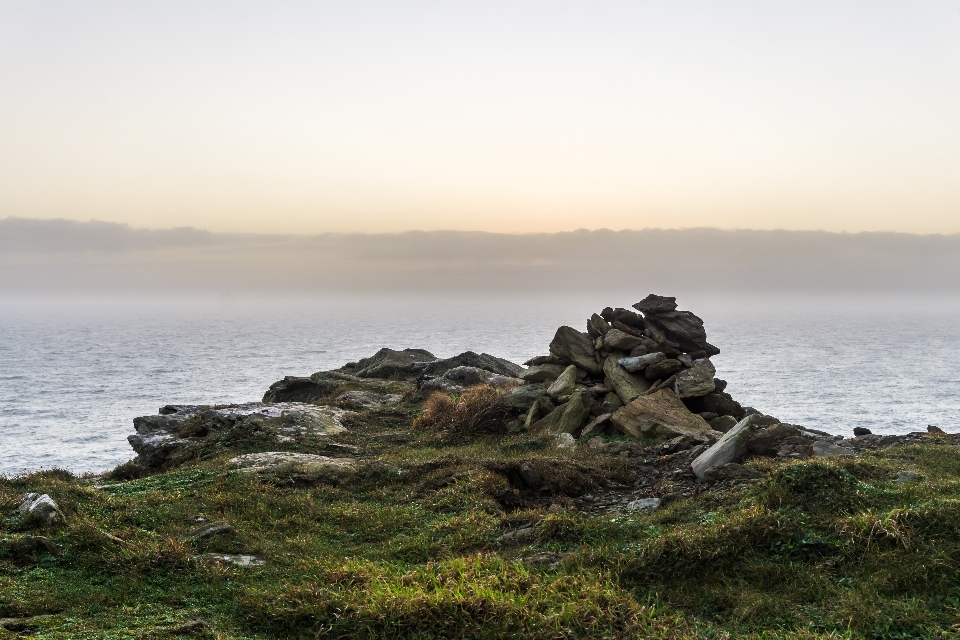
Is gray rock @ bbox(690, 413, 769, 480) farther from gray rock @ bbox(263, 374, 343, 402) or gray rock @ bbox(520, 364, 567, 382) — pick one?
gray rock @ bbox(263, 374, 343, 402)

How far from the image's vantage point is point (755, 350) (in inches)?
5128

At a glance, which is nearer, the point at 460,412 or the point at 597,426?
the point at 597,426

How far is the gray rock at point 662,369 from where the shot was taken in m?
25.7

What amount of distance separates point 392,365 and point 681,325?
22596mm

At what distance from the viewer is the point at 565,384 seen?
26.4 meters

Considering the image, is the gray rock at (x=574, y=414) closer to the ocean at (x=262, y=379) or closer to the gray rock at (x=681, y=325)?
the gray rock at (x=681, y=325)

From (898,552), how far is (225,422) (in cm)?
2148

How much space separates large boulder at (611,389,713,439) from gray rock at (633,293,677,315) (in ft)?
17.7

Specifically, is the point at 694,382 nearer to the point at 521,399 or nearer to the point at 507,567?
the point at 521,399

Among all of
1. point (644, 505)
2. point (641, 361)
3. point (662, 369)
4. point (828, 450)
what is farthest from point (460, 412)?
point (828, 450)

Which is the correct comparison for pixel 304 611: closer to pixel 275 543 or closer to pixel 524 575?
pixel 524 575

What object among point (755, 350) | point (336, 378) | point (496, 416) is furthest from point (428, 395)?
point (755, 350)

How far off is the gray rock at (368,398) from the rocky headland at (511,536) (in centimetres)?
916

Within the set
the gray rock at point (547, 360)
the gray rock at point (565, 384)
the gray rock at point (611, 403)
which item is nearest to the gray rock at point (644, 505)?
the gray rock at point (611, 403)
